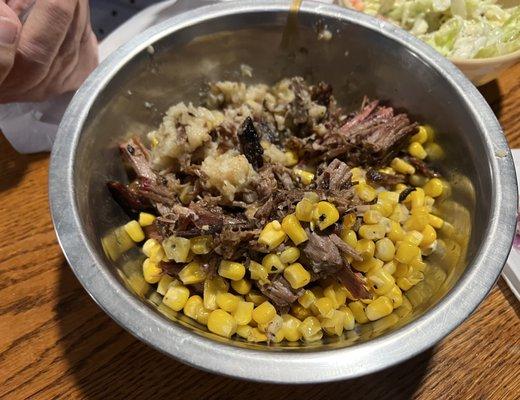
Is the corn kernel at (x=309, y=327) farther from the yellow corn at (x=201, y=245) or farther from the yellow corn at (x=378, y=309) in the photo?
the yellow corn at (x=201, y=245)

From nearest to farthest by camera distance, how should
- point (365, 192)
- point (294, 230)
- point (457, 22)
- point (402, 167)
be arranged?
point (294, 230) < point (365, 192) < point (402, 167) < point (457, 22)

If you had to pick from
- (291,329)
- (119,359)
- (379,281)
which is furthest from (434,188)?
(119,359)

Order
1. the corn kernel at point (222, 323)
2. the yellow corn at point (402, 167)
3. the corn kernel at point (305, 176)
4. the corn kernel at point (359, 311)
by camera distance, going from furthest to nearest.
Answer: the yellow corn at point (402, 167) → the corn kernel at point (305, 176) → the corn kernel at point (359, 311) → the corn kernel at point (222, 323)

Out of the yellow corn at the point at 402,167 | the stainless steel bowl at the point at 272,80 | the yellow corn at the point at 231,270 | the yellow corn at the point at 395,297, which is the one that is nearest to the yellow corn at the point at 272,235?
the yellow corn at the point at 231,270

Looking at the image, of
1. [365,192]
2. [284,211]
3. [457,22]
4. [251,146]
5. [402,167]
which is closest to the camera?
[284,211]

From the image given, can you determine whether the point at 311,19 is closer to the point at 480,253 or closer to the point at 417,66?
the point at 417,66

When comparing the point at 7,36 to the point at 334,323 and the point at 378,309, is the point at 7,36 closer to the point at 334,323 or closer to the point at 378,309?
the point at 334,323

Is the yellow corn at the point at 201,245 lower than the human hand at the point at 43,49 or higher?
lower
